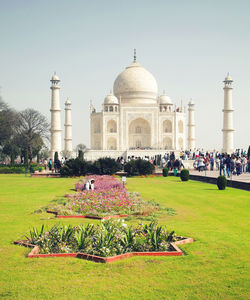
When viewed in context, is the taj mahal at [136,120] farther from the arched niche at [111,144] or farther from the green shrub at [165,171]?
the green shrub at [165,171]

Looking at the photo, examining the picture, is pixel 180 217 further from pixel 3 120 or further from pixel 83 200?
pixel 3 120

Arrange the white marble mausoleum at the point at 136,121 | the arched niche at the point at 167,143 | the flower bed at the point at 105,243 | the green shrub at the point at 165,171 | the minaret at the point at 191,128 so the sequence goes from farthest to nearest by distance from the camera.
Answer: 1. the minaret at the point at 191,128
2. the arched niche at the point at 167,143
3. the white marble mausoleum at the point at 136,121
4. the green shrub at the point at 165,171
5. the flower bed at the point at 105,243

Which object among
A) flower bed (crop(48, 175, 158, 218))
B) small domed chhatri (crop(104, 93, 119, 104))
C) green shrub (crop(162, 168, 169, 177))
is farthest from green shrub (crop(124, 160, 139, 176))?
small domed chhatri (crop(104, 93, 119, 104))

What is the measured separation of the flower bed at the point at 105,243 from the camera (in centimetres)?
528

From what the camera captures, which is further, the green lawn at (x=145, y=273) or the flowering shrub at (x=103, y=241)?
the flowering shrub at (x=103, y=241)

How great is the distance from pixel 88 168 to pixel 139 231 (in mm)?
17056

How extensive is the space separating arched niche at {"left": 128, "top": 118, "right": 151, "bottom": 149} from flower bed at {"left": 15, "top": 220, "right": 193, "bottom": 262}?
4312cm

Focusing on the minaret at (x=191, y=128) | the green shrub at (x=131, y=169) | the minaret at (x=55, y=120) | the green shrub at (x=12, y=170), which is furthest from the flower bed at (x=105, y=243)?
the minaret at (x=191, y=128)

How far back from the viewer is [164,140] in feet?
161

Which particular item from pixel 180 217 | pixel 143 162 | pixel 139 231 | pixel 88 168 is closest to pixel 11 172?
pixel 88 168

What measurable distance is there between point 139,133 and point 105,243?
44873 millimetres

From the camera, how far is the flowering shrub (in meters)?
5.32

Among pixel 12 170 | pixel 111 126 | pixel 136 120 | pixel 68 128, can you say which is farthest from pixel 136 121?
pixel 12 170

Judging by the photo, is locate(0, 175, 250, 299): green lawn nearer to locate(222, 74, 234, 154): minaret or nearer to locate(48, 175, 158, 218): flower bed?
locate(48, 175, 158, 218): flower bed
